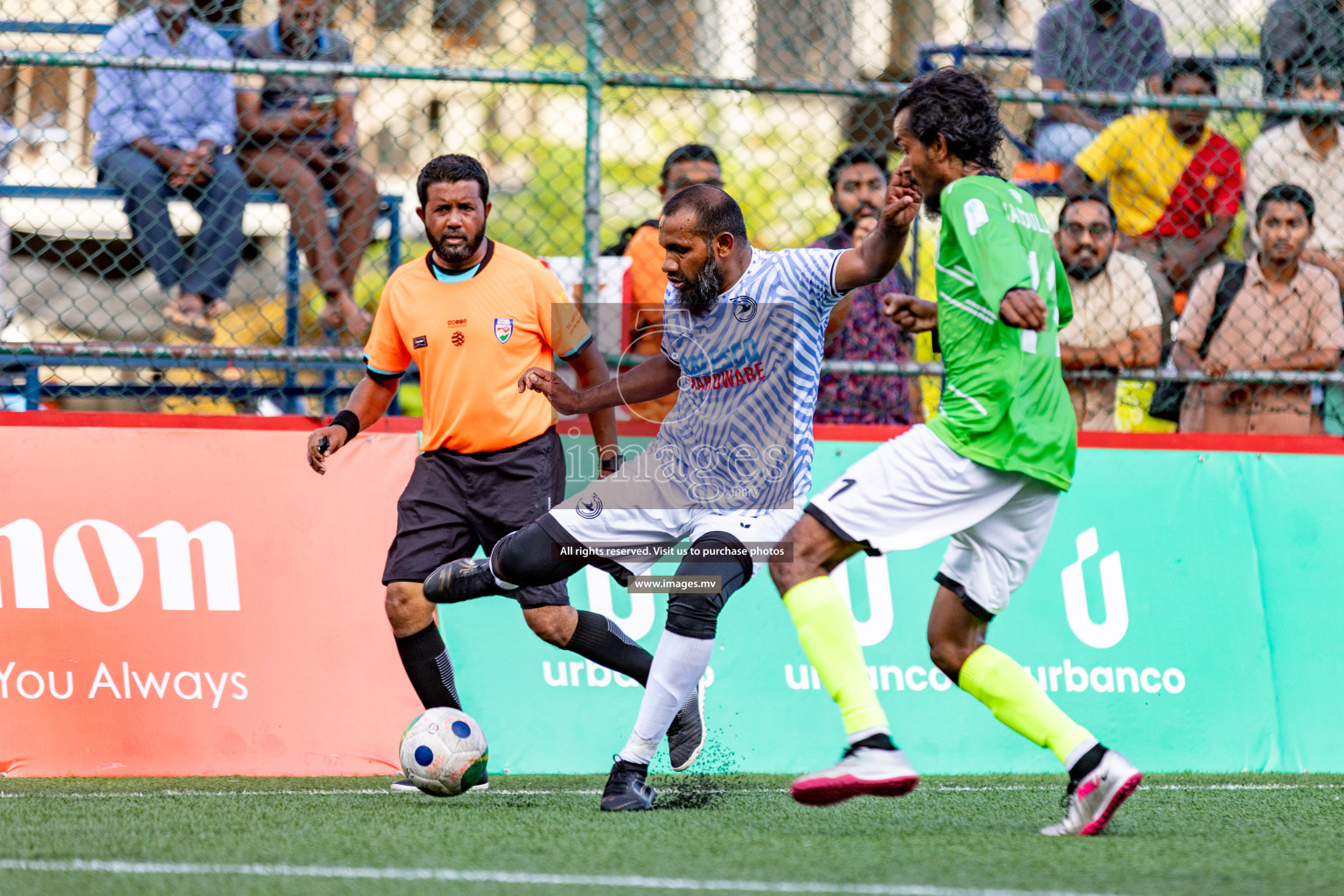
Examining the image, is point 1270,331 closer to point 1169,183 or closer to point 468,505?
point 1169,183

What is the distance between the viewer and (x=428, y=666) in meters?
5.57

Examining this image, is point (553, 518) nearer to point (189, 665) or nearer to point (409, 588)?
point (409, 588)

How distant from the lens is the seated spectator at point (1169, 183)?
8078mm

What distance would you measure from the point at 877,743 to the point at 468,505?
7.05ft

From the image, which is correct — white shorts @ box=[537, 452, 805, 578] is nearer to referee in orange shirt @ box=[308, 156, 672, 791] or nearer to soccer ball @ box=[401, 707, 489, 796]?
referee in orange shirt @ box=[308, 156, 672, 791]

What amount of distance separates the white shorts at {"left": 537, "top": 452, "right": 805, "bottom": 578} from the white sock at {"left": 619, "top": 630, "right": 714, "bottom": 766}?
0.35m

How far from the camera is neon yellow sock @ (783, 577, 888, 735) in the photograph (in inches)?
167

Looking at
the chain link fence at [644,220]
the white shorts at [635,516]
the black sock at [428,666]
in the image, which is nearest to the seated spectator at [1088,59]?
the chain link fence at [644,220]

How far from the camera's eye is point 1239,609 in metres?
6.62

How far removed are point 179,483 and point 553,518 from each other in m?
2.15

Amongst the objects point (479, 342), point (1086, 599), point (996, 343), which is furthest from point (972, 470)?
point (1086, 599)

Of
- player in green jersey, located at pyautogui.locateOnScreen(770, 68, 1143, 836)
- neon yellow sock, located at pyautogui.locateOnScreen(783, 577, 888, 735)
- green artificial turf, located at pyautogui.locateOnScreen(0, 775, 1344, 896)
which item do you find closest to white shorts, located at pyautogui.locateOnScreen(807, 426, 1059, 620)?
player in green jersey, located at pyautogui.locateOnScreen(770, 68, 1143, 836)

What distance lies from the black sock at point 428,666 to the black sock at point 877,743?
78.1 inches

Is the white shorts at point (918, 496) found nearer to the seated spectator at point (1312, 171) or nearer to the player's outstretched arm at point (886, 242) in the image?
the player's outstretched arm at point (886, 242)
